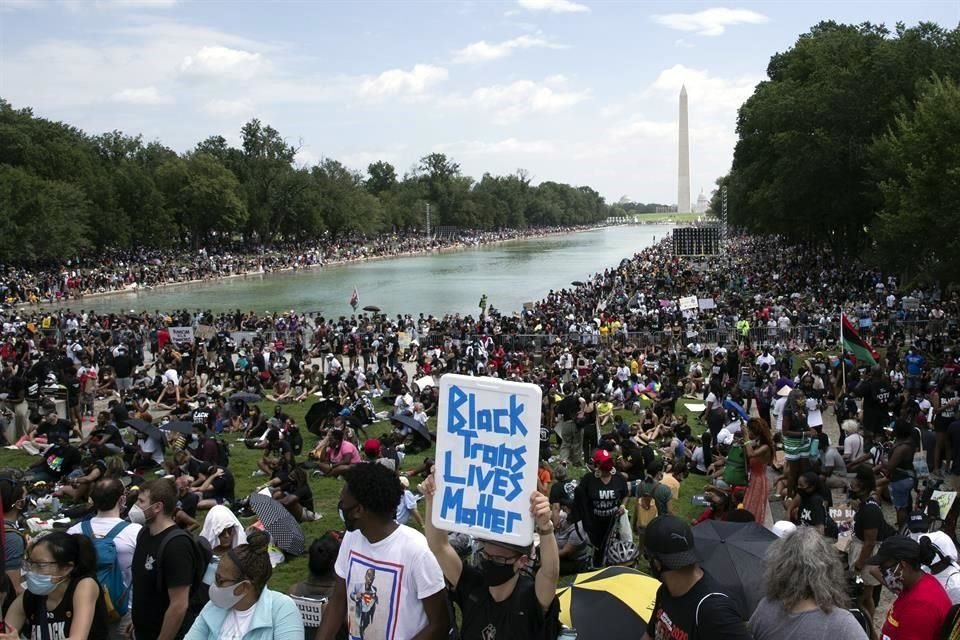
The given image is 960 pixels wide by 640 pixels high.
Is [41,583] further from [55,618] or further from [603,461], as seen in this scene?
[603,461]

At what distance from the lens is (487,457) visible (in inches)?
157

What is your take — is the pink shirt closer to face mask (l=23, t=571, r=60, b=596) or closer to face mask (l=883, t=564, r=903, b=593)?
face mask (l=23, t=571, r=60, b=596)

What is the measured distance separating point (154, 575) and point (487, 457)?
2.35m

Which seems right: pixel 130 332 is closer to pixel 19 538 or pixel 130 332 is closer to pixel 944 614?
pixel 19 538

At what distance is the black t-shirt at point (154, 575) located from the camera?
497 centimetres

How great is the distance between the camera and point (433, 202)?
167m

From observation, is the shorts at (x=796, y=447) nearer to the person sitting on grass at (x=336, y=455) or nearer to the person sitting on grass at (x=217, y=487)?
the person sitting on grass at (x=336, y=455)

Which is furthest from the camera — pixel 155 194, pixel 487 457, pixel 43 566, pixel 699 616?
pixel 155 194

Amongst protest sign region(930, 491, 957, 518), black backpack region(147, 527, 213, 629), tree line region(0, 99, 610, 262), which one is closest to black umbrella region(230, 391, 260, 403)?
black backpack region(147, 527, 213, 629)

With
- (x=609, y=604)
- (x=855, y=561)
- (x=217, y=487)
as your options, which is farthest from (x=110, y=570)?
(x=855, y=561)

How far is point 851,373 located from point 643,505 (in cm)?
1219

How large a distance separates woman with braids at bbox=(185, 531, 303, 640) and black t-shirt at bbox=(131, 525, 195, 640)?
29.7 inches

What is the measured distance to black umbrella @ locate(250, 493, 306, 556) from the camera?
30.2 ft

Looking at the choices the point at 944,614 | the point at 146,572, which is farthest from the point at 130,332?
the point at 944,614
